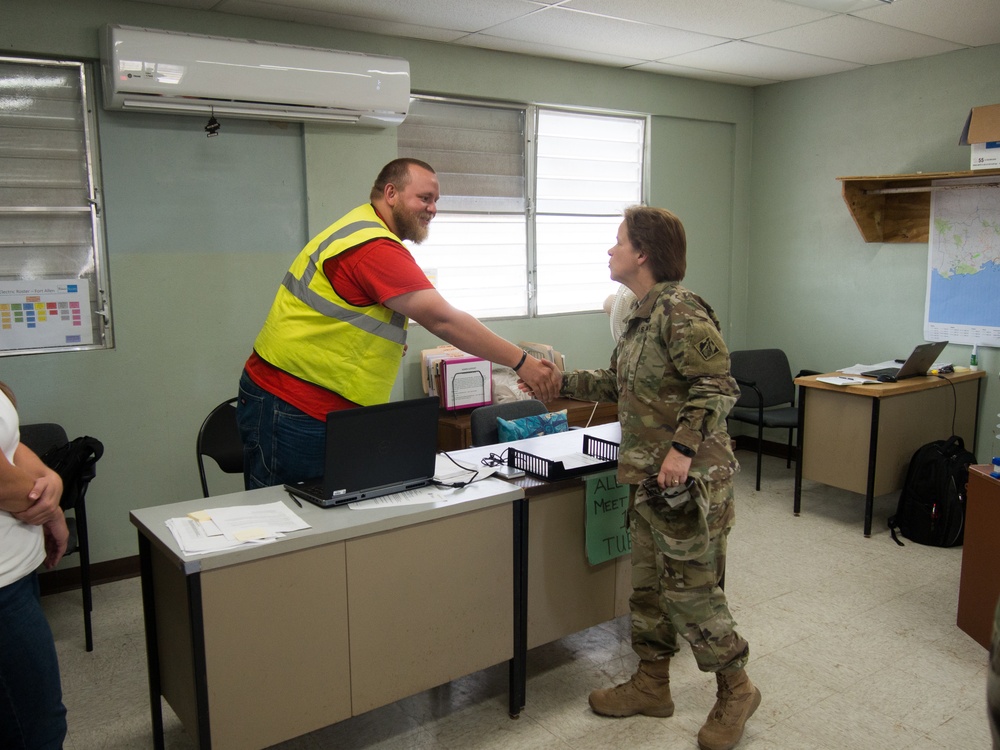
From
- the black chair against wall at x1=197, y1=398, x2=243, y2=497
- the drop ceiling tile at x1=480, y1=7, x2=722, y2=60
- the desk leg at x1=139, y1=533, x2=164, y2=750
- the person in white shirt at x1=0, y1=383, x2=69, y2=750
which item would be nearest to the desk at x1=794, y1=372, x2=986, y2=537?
the drop ceiling tile at x1=480, y1=7, x2=722, y2=60

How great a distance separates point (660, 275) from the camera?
2562 mm

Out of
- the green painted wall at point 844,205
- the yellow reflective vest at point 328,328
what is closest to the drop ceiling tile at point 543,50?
the green painted wall at point 844,205

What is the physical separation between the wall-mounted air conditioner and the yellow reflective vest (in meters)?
1.45

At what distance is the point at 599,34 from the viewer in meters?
4.34

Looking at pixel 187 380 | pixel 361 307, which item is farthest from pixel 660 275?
pixel 187 380

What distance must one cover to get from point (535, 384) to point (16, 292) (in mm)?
2382

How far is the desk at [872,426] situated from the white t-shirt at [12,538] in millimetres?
3849

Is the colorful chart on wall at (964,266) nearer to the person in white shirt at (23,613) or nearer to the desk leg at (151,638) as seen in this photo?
the desk leg at (151,638)

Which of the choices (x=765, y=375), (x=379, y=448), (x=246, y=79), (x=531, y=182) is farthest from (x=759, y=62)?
(x=379, y=448)

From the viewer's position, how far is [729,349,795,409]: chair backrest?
5.32 meters

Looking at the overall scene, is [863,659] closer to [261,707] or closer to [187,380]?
[261,707]

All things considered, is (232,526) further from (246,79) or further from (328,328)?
(246,79)

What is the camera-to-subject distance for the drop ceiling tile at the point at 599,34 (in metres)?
4.05

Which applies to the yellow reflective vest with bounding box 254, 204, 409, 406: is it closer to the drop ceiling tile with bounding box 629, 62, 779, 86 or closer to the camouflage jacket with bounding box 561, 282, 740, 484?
the camouflage jacket with bounding box 561, 282, 740, 484
